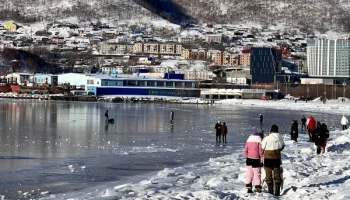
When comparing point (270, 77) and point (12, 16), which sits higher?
point (12, 16)

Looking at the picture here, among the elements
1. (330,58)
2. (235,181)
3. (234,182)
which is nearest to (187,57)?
(330,58)

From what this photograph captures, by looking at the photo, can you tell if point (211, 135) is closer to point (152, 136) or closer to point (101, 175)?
point (152, 136)

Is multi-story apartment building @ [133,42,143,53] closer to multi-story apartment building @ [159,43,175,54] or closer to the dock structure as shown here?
multi-story apartment building @ [159,43,175,54]

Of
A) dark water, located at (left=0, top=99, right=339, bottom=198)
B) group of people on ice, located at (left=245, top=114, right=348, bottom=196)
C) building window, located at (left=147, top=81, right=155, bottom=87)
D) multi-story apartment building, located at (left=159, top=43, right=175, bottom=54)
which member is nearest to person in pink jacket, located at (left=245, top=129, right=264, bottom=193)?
group of people on ice, located at (left=245, top=114, right=348, bottom=196)

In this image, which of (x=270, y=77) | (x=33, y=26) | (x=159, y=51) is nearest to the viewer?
(x=270, y=77)

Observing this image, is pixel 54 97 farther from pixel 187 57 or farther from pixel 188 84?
pixel 187 57

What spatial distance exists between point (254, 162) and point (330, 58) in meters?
123

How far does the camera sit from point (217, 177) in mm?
12297

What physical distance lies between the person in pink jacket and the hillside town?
238ft

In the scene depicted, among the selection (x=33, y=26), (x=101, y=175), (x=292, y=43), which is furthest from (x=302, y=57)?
(x=101, y=175)

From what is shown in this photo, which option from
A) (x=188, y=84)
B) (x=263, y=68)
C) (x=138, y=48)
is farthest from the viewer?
(x=138, y=48)

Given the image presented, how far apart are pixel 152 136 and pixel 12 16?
162366mm

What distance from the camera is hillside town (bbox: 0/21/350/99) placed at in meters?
94.8

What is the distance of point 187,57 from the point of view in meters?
139
